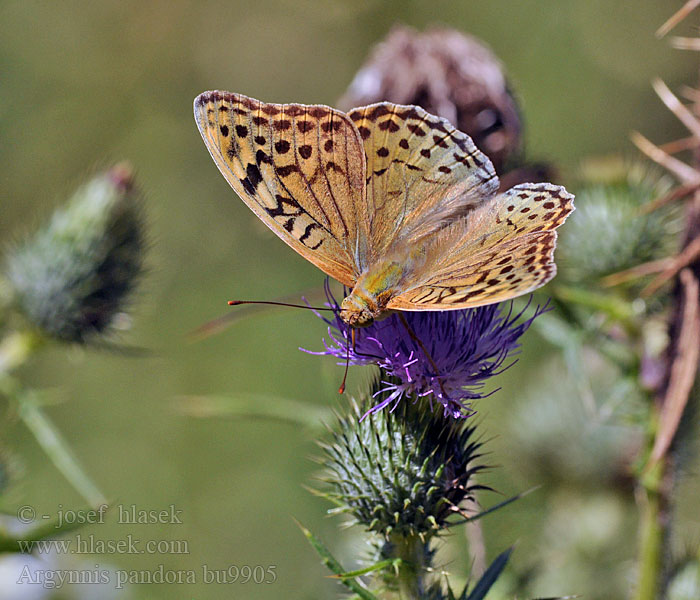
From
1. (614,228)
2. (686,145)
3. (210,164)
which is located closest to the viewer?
(686,145)

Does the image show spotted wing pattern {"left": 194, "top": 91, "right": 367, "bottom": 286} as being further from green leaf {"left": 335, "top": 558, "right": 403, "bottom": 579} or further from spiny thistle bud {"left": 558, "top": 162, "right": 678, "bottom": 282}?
spiny thistle bud {"left": 558, "top": 162, "right": 678, "bottom": 282}

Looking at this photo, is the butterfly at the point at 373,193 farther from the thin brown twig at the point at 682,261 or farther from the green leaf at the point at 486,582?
the green leaf at the point at 486,582

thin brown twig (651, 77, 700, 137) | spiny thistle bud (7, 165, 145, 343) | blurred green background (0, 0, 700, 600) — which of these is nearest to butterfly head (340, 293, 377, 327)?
thin brown twig (651, 77, 700, 137)

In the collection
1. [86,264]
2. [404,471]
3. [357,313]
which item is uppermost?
[86,264]

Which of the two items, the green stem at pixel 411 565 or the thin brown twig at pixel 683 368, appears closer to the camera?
the green stem at pixel 411 565

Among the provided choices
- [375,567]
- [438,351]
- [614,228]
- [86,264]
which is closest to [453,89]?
[614,228]

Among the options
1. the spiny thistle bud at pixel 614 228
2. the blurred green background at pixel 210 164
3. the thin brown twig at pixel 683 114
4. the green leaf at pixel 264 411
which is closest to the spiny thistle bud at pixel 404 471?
the green leaf at pixel 264 411

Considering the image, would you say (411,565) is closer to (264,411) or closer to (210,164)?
(264,411)
